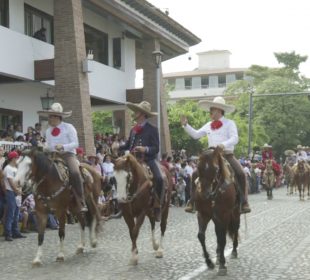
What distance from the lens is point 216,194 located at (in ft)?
29.6

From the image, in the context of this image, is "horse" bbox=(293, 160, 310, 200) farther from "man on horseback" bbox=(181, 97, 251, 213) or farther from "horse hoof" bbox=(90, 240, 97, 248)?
"man on horseback" bbox=(181, 97, 251, 213)

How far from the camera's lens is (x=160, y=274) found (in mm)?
8977

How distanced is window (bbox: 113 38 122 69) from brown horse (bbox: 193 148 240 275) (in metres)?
20.6

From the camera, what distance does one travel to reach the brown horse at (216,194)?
885 cm

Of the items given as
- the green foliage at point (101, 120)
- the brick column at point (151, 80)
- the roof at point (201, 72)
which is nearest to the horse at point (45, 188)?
the brick column at point (151, 80)

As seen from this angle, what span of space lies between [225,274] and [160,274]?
3.26ft

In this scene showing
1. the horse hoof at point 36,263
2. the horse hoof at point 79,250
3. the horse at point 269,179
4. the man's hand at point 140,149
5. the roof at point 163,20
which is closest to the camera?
the horse hoof at point 36,263

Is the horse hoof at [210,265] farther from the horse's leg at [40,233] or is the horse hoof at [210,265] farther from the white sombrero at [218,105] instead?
the horse's leg at [40,233]

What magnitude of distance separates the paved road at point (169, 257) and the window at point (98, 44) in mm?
13589

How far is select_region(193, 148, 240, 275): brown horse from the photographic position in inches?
348

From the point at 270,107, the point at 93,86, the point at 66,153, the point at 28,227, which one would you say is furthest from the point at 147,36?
the point at 270,107

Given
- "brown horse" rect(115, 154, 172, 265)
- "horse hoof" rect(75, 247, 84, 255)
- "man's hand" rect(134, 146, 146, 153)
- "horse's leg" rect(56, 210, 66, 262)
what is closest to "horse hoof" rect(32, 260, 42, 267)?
"horse's leg" rect(56, 210, 66, 262)

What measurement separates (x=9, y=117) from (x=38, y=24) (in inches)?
157

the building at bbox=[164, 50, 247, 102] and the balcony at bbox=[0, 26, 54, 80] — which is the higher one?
the building at bbox=[164, 50, 247, 102]
